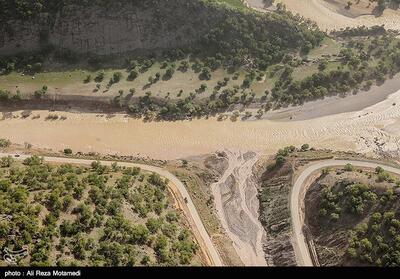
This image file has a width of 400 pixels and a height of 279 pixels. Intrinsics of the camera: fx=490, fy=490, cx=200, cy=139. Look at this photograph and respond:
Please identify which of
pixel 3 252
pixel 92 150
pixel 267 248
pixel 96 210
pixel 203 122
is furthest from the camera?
pixel 203 122

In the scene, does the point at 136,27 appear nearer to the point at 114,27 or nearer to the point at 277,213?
the point at 114,27

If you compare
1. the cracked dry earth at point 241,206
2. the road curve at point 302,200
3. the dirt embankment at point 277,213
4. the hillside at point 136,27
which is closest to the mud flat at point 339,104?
the cracked dry earth at point 241,206

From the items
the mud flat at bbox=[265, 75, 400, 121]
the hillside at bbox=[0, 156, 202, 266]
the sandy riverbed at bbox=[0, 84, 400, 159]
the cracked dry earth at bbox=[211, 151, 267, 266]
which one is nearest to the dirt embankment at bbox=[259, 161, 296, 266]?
the cracked dry earth at bbox=[211, 151, 267, 266]

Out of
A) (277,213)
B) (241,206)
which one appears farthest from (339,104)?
(241,206)

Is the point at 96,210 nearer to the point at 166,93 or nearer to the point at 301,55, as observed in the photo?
the point at 166,93

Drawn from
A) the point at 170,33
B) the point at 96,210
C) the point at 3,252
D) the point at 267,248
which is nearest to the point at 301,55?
the point at 170,33

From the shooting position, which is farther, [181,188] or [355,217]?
[181,188]
